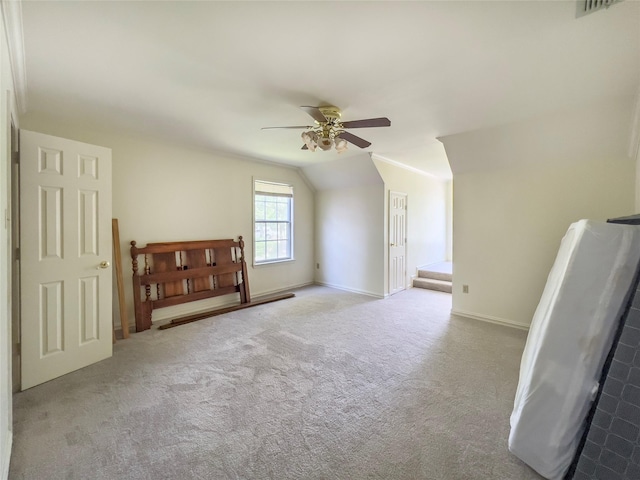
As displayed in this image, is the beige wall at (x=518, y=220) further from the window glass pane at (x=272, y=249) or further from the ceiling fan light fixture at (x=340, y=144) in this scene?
the window glass pane at (x=272, y=249)

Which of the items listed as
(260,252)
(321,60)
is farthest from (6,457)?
(260,252)

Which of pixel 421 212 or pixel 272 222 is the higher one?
pixel 421 212

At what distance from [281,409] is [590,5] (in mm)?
3091

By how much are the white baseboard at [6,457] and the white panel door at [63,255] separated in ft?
2.74

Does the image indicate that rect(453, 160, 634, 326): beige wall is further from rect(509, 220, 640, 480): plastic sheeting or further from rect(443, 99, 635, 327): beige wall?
rect(509, 220, 640, 480): plastic sheeting

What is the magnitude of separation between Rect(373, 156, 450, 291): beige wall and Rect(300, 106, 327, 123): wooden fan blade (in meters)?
2.29

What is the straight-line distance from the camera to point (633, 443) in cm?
126

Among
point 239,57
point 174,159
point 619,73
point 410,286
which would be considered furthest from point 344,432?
point 410,286

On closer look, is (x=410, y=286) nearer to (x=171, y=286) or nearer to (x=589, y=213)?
(x=589, y=213)

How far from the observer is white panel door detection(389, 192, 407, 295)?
516cm

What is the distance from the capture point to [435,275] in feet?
19.2

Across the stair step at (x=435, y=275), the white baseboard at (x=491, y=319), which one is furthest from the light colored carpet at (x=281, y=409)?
the stair step at (x=435, y=275)

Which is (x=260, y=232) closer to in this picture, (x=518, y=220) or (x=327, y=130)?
(x=327, y=130)

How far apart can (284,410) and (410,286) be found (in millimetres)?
4422
